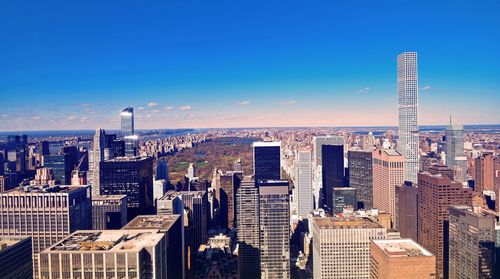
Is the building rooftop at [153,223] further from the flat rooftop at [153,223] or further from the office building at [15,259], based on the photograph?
the office building at [15,259]

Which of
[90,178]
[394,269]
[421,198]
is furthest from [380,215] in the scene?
[90,178]

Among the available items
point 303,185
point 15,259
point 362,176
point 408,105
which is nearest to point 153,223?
point 15,259

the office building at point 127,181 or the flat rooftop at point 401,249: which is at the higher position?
the office building at point 127,181

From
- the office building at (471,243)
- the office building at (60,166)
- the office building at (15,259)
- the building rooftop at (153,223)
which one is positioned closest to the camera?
the office building at (15,259)

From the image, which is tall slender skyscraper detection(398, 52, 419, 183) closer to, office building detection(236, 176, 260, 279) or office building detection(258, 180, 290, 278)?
office building detection(258, 180, 290, 278)

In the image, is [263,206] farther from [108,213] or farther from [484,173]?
[484,173]

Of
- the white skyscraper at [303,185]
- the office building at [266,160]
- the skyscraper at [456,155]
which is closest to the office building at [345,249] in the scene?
the skyscraper at [456,155]

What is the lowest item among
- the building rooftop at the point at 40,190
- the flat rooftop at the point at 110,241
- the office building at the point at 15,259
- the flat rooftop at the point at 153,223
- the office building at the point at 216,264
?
the office building at the point at 216,264
